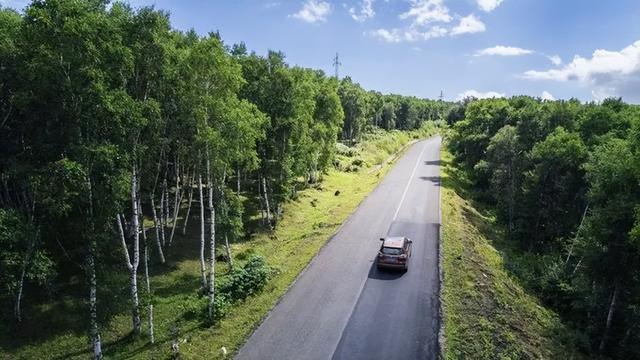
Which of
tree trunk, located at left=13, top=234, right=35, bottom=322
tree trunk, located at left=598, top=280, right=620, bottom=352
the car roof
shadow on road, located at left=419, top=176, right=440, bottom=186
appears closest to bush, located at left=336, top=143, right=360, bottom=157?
shadow on road, located at left=419, top=176, right=440, bottom=186

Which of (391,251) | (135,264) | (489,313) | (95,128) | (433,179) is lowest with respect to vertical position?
(489,313)

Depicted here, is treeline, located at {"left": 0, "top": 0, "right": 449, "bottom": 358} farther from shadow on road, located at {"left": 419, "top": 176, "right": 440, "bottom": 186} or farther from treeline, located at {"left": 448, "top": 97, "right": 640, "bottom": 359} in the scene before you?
shadow on road, located at {"left": 419, "top": 176, "right": 440, "bottom": 186}

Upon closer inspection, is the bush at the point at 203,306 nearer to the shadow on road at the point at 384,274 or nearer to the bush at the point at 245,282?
the bush at the point at 245,282

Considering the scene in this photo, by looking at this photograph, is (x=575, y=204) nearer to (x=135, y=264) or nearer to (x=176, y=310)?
(x=176, y=310)

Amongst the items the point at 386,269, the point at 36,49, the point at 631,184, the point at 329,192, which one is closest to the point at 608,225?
the point at 631,184

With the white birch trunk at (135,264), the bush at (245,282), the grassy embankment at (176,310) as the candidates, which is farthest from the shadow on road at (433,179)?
the white birch trunk at (135,264)

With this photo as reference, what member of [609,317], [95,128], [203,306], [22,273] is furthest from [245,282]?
[609,317]

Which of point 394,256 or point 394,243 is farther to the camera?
point 394,243
